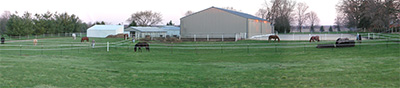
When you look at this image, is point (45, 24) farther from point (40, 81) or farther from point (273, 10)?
point (40, 81)

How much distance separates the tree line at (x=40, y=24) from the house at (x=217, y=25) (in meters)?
A: 34.5

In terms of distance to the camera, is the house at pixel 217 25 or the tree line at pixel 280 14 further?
the tree line at pixel 280 14

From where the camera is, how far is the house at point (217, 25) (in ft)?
153

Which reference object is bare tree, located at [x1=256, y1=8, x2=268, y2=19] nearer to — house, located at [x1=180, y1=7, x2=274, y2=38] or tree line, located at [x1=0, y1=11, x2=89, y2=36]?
house, located at [x1=180, y1=7, x2=274, y2=38]

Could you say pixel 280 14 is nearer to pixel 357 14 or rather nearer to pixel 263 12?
pixel 263 12

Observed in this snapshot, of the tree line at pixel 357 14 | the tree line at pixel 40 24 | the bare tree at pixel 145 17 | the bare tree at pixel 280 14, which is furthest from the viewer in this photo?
the bare tree at pixel 145 17

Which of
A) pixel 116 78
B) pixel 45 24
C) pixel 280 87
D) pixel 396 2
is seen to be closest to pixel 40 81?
pixel 116 78

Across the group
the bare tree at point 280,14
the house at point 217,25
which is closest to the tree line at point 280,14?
the bare tree at point 280,14

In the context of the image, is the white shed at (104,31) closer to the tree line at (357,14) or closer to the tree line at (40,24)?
the tree line at (40,24)

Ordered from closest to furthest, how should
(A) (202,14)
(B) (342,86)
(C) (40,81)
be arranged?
(B) (342,86) → (C) (40,81) → (A) (202,14)

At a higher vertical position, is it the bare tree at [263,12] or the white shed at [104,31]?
the bare tree at [263,12]

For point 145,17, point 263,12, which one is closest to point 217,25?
point 263,12

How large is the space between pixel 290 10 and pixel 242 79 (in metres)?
75.7

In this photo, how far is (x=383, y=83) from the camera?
9680 mm
